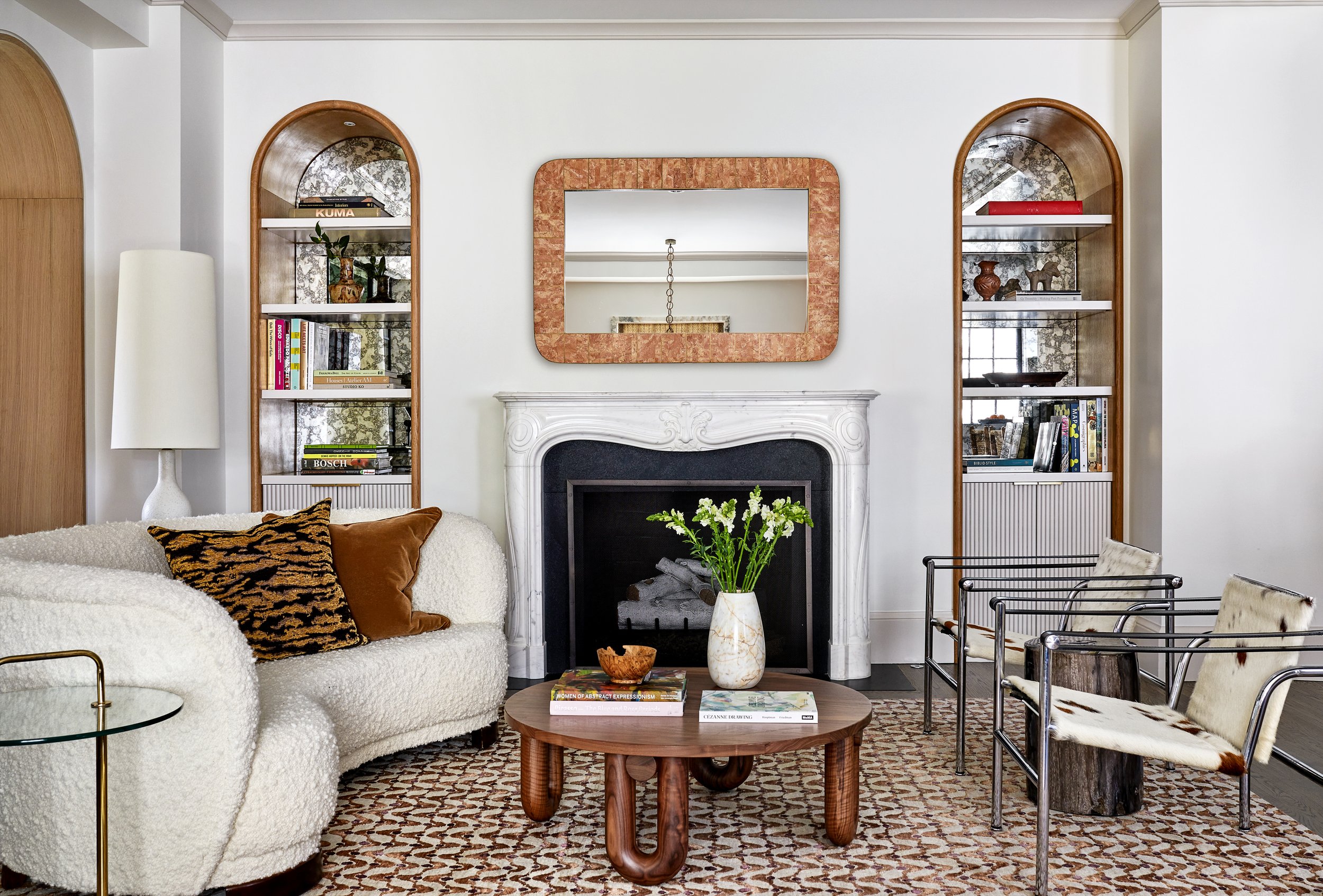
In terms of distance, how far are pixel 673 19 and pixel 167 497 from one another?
2877mm

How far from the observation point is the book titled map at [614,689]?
7.88 ft

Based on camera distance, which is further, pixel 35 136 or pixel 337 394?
pixel 337 394

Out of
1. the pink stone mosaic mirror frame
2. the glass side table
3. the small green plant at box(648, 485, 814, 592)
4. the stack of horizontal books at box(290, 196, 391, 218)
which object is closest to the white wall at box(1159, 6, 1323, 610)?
the pink stone mosaic mirror frame

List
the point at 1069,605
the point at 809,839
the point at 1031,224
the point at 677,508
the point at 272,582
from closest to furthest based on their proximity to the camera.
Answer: the point at 809,839 → the point at 272,582 → the point at 1069,605 → the point at 677,508 → the point at 1031,224

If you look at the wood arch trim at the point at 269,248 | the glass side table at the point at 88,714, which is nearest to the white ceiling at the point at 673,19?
the wood arch trim at the point at 269,248

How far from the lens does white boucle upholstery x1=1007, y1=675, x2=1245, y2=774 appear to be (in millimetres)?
2057

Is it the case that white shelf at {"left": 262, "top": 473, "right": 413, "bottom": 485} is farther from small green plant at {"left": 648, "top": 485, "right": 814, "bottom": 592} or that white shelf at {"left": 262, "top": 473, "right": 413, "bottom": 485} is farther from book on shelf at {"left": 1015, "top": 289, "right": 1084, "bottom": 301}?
book on shelf at {"left": 1015, "top": 289, "right": 1084, "bottom": 301}

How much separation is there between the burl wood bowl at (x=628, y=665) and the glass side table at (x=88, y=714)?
997 mm

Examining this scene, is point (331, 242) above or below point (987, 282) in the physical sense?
above

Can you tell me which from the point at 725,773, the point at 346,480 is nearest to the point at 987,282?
the point at 725,773

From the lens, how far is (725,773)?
2750 millimetres

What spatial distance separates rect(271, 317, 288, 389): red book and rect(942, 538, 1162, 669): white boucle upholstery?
3.09 m

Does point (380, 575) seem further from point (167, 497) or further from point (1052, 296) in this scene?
point (1052, 296)

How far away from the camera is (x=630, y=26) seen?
168 inches
